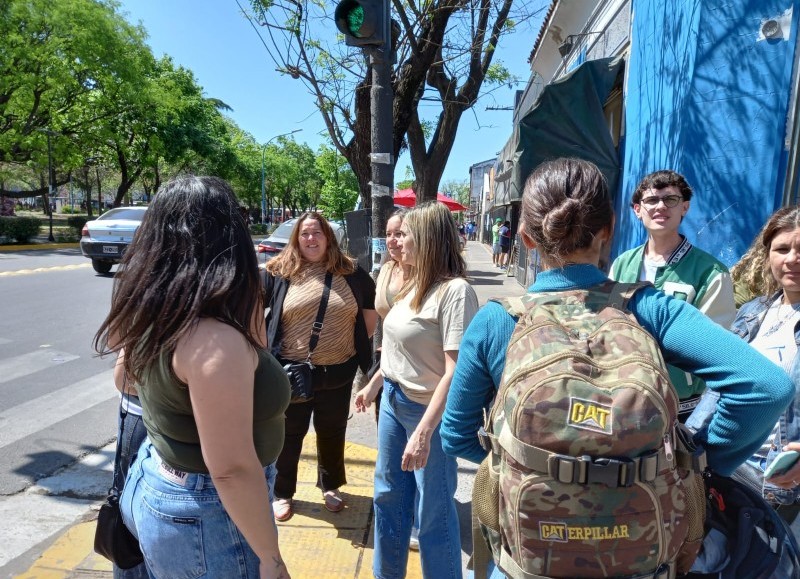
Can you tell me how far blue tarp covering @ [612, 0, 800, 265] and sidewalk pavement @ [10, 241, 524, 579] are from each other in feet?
9.06

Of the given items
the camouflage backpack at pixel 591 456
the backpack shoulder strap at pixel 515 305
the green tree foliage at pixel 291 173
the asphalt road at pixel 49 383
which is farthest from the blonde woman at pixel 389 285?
the green tree foliage at pixel 291 173

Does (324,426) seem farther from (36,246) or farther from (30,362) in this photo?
(36,246)

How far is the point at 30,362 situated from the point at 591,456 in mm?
7022

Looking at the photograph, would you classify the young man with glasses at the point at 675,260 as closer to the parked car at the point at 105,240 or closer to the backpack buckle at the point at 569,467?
the backpack buckle at the point at 569,467

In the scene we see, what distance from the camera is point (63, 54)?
21062 millimetres

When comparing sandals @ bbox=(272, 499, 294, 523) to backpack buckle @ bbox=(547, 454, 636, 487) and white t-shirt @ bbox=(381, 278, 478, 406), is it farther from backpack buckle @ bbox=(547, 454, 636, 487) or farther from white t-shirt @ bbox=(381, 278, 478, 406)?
backpack buckle @ bbox=(547, 454, 636, 487)

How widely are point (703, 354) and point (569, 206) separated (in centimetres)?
45

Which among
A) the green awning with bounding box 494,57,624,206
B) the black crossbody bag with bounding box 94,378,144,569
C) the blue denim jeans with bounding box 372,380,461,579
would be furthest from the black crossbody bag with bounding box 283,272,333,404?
the green awning with bounding box 494,57,624,206

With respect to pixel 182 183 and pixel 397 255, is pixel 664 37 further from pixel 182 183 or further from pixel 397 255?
pixel 182 183

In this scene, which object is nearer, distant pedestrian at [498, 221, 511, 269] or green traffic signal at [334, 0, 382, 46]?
green traffic signal at [334, 0, 382, 46]

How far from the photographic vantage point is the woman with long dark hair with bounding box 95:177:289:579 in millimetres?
1366

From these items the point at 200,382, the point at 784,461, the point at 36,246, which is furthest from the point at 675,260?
the point at 36,246

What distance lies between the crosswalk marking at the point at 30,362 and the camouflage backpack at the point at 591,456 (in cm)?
621

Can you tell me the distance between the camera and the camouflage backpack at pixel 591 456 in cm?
111
